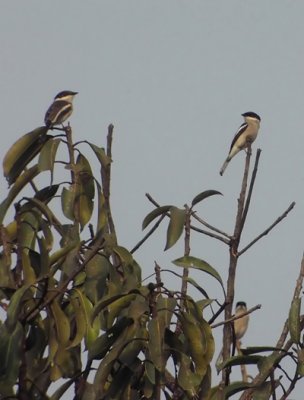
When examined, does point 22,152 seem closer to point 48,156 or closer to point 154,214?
point 48,156

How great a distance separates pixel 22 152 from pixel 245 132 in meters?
10.8

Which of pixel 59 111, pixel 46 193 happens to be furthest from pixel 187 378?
pixel 59 111

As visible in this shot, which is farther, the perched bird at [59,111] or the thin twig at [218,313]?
the perched bird at [59,111]

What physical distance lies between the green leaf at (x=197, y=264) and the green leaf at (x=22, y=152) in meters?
1.06

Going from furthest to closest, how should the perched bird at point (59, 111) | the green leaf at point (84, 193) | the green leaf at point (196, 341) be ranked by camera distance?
the perched bird at point (59, 111)
the green leaf at point (84, 193)
the green leaf at point (196, 341)

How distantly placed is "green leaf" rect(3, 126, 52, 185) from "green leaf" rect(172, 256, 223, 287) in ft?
3.46

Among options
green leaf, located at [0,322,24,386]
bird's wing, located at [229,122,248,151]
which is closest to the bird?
bird's wing, located at [229,122,248,151]

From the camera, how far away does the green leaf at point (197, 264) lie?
5.12 meters

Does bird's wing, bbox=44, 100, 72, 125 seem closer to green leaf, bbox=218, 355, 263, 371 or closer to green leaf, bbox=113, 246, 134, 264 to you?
green leaf, bbox=113, 246, 134, 264

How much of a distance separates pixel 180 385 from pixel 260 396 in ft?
1.26

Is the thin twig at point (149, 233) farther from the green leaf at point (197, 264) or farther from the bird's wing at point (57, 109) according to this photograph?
the bird's wing at point (57, 109)

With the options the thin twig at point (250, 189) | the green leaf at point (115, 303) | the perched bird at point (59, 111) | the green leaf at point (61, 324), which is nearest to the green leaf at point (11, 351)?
the green leaf at point (61, 324)

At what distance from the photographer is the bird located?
15891mm

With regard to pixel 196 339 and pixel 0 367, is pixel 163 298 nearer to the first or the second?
pixel 196 339
